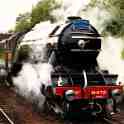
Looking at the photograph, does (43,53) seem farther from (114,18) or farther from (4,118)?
(114,18)

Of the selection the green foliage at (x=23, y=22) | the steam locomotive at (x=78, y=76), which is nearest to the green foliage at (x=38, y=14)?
the green foliage at (x=23, y=22)

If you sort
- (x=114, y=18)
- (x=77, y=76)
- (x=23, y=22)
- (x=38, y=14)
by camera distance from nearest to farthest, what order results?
(x=77, y=76) → (x=114, y=18) → (x=38, y=14) → (x=23, y=22)

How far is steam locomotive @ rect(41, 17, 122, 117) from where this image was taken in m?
9.70

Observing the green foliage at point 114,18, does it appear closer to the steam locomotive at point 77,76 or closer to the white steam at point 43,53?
the white steam at point 43,53

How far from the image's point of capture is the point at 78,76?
9.98 m

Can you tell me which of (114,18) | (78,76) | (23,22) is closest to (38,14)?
(23,22)

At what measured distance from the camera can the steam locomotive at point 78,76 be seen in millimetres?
9695

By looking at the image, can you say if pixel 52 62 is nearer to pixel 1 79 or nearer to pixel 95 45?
pixel 95 45

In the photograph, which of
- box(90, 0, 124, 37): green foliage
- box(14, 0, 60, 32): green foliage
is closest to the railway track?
box(90, 0, 124, 37): green foliage

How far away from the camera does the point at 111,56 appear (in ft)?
39.8

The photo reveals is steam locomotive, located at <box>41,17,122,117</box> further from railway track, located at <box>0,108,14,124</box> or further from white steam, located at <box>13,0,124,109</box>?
railway track, located at <box>0,108,14,124</box>

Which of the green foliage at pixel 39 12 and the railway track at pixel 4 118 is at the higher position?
the green foliage at pixel 39 12

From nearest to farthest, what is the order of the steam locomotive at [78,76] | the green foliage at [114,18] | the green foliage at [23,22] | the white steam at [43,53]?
the steam locomotive at [78,76] → the white steam at [43,53] → the green foliage at [114,18] → the green foliage at [23,22]

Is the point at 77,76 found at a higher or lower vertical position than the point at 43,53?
lower
